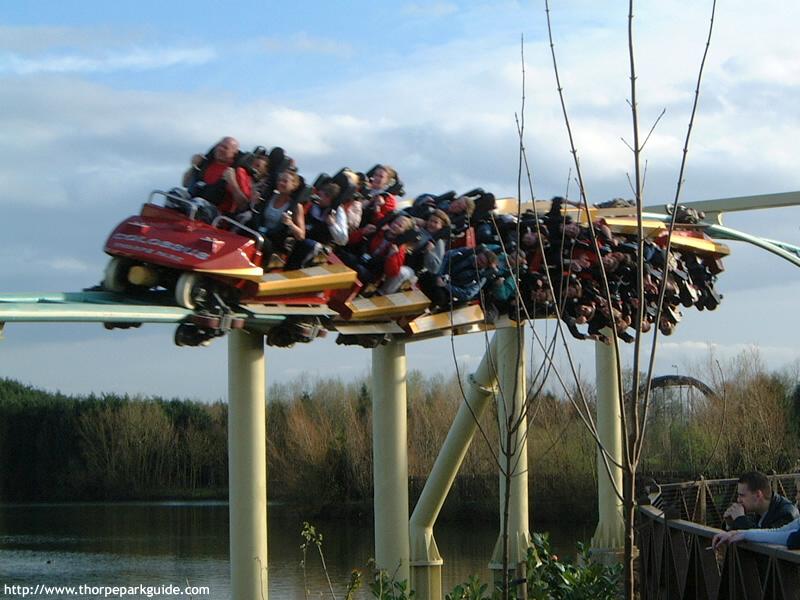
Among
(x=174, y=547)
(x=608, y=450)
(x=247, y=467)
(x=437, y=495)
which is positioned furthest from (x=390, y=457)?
(x=174, y=547)

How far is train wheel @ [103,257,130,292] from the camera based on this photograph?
6305 millimetres

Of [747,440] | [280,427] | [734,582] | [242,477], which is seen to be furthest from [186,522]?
[734,582]

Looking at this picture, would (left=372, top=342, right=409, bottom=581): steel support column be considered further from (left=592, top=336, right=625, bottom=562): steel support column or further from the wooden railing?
(left=592, top=336, right=625, bottom=562): steel support column

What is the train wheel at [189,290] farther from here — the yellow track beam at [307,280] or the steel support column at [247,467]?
the steel support column at [247,467]

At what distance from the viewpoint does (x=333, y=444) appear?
2411 centimetres

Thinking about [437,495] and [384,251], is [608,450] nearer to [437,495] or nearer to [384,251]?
[437,495]

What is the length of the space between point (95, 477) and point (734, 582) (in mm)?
25504

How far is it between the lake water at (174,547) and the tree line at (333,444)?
733 mm

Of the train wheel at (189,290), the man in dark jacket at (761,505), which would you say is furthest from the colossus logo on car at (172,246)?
the man in dark jacket at (761,505)

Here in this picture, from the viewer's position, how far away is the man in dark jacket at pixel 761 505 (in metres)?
4.07

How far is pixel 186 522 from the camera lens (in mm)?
22594

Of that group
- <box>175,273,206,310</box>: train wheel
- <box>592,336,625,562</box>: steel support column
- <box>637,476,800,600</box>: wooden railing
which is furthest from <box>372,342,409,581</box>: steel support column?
<box>592,336,625,562</box>: steel support column

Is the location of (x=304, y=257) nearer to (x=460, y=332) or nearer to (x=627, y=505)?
(x=460, y=332)

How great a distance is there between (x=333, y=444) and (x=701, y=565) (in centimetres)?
2014
